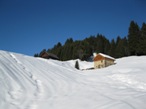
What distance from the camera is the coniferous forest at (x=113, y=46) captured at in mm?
53781

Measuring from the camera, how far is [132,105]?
27.6 ft

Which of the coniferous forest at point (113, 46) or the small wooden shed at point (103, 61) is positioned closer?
the small wooden shed at point (103, 61)

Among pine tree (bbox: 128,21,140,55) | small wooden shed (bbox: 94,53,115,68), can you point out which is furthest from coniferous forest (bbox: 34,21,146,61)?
small wooden shed (bbox: 94,53,115,68)

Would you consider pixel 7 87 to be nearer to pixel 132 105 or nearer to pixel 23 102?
pixel 23 102

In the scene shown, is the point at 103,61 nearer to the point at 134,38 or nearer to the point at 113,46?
the point at 134,38

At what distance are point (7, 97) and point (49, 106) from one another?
210 centimetres

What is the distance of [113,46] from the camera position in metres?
71.7

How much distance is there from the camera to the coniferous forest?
53781 mm

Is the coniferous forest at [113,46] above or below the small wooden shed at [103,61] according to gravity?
above

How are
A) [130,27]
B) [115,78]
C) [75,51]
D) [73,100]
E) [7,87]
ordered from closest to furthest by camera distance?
1. [73,100]
2. [7,87]
3. [115,78]
4. [130,27]
5. [75,51]

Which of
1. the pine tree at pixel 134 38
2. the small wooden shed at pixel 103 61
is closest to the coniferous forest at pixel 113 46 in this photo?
the pine tree at pixel 134 38

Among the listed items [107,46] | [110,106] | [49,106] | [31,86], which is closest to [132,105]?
[110,106]

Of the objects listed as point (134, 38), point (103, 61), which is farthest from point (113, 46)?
point (103, 61)

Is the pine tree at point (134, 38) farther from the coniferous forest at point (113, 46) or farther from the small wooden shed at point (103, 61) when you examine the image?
the small wooden shed at point (103, 61)
